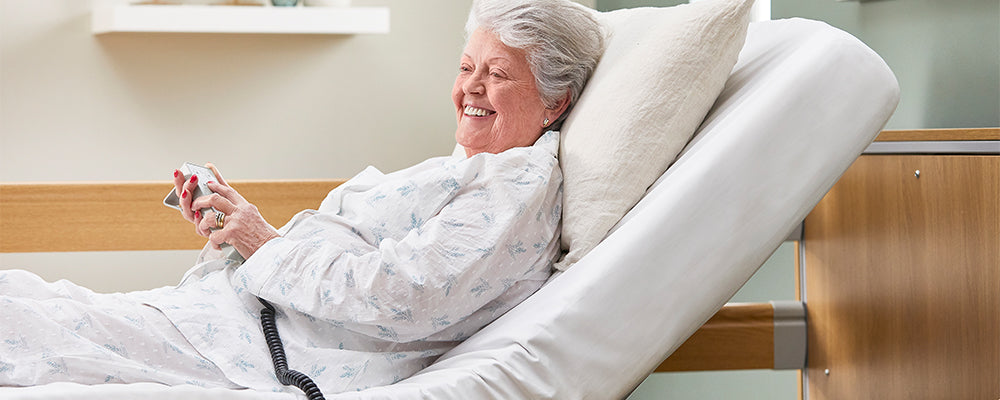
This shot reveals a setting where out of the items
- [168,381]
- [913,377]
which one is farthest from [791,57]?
[168,381]

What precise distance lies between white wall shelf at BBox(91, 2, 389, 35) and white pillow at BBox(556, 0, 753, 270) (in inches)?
71.9

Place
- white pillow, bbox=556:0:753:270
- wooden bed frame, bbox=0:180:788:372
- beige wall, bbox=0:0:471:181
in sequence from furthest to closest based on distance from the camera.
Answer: beige wall, bbox=0:0:471:181
wooden bed frame, bbox=0:180:788:372
white pillow, bbox=556:0:753:270

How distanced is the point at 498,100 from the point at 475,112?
0.21 ft

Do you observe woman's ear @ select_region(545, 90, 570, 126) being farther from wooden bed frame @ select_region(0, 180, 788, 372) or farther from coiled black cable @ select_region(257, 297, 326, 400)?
wooden bed frame @ select_region(0, 180, 788, 372)

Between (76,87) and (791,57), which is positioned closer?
(791,57)

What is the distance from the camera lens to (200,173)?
1.41m

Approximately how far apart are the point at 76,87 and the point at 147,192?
40.1 inches

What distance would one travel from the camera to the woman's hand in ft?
4.25

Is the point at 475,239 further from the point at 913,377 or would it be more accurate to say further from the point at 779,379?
the point at 779,379

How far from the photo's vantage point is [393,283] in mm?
1126

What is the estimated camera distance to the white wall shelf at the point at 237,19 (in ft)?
8.91

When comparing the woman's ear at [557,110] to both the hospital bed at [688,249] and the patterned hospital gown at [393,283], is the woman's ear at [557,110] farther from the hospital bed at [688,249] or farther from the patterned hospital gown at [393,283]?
the hospital bed at [688,249]

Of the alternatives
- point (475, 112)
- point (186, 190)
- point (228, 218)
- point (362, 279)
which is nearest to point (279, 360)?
point (362, 279)

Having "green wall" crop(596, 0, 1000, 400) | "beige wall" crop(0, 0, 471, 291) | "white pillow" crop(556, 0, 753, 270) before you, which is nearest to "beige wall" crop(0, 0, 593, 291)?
"beige wall" crop(0, 0, 471, 291)
